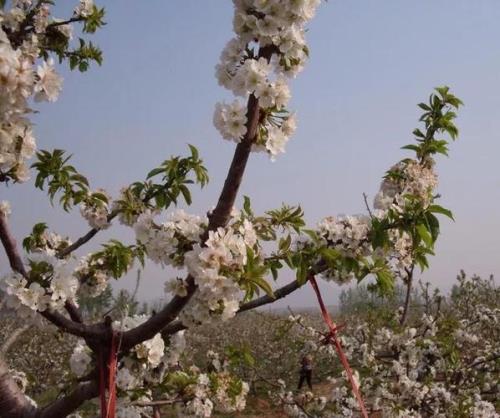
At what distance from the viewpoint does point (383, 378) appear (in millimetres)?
6676

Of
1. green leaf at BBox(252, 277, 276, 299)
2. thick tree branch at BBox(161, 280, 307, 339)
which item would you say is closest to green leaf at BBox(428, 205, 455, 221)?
thick tree branch at BBox(161, 280, 307, 339)

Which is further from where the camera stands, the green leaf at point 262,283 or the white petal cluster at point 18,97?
the green leaf at point 262,283

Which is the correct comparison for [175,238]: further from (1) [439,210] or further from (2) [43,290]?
(1) [439,210]

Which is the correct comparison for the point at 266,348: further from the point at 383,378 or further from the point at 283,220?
the point at 283,220

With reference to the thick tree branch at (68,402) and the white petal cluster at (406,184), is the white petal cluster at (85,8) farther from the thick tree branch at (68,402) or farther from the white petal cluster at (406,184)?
the thick tree branch at (68,402)

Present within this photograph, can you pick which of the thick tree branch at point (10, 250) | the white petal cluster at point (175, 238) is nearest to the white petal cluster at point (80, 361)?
the thick tree branch at point (10, 250)

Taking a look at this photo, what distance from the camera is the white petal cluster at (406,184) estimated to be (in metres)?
2.74

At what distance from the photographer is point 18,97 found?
5.15 ft

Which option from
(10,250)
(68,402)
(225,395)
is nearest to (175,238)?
(10,250)

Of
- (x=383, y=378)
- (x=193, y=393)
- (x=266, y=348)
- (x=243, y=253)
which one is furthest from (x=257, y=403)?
(x=243, y=253)

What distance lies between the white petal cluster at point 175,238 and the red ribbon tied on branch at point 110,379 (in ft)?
1.44

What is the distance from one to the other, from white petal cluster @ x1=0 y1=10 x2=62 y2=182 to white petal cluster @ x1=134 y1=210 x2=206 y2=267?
0.60 m

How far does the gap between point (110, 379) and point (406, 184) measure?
221 centimetres

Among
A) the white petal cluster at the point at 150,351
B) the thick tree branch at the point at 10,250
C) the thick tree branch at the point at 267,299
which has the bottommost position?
the white petal cluster at the point at 150,351
